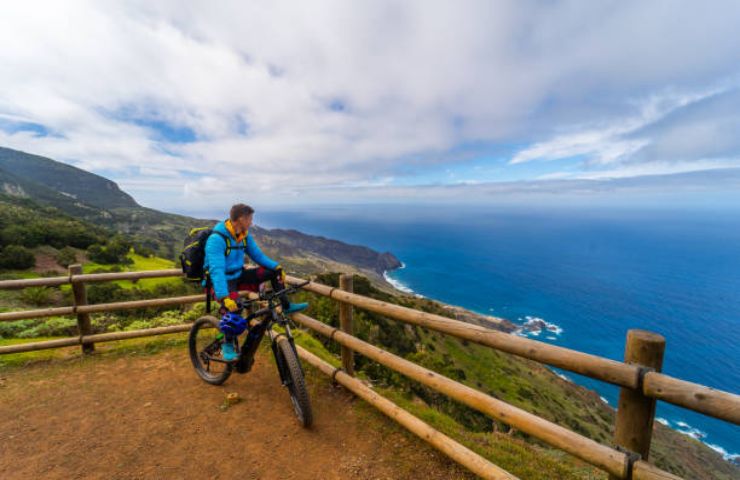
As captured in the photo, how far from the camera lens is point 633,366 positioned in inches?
92.0

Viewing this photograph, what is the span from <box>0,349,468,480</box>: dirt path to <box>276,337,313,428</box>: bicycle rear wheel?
0.84 ft

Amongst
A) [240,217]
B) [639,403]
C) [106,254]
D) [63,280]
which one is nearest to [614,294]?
[639,403]

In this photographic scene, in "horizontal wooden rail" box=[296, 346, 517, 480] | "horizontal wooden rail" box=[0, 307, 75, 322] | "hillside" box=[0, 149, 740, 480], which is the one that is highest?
"horizontal wooden rail" box=[0, 307, 75, 322]

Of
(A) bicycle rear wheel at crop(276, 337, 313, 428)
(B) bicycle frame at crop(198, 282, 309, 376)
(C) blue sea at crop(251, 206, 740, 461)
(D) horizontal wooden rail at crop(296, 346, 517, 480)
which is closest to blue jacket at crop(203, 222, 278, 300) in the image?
(B) bicycle frame at crop(198, 282, 309, 376)

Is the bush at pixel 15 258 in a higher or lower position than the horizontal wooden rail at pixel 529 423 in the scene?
lower

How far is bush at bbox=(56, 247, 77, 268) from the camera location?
19.7 meters

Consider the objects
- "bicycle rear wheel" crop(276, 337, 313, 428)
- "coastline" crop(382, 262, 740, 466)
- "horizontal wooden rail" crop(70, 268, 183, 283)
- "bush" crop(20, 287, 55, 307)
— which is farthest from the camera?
"coastline" crop(382, 262, 740, 466)

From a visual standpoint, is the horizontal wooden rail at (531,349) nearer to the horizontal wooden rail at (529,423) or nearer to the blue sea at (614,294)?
the horizontal wooden rail at (529,423)

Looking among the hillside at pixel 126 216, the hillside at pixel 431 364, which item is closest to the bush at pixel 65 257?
the hillside at pixel 431 364

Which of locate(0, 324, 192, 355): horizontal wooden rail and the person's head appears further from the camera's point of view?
locate(0, 324, 192, 355): horizontal wooden rail

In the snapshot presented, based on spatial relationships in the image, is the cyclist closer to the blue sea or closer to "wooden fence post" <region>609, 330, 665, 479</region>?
"wooden fence post" <region>609, 330, 665, 479</region>

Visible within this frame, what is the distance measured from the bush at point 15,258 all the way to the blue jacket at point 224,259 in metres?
20.1

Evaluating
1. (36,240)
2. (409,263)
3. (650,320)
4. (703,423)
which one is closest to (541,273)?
(650,320)

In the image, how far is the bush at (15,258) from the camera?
1655 centimetres
